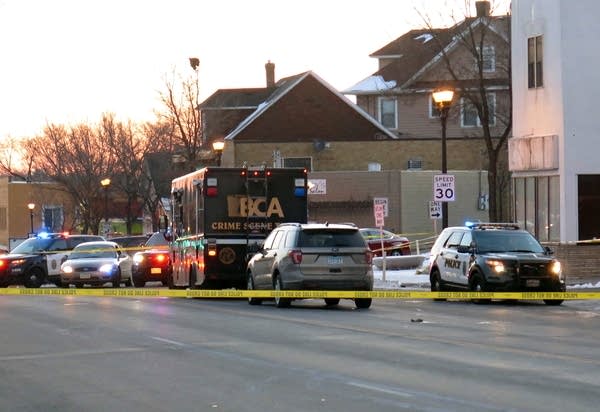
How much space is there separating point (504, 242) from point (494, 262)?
1132mm

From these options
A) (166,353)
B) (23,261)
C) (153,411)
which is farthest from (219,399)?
(23,261)

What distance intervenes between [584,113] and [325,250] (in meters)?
11.9

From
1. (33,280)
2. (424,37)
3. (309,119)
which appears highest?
(424,37)

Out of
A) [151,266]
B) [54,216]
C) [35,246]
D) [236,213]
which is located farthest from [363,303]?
[54,216]

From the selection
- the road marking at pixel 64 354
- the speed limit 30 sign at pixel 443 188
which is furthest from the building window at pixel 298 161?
the road marking at pixel 64 354

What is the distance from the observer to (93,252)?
36562mm

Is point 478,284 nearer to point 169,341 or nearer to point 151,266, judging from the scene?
point 169,341

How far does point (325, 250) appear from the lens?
22859mm

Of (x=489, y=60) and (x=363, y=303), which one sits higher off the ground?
(x=489, y=60)

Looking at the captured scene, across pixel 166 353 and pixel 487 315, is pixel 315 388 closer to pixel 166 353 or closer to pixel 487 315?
pixel 166 353

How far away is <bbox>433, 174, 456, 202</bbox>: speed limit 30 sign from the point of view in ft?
105

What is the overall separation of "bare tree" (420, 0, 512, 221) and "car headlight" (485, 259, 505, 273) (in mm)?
15421

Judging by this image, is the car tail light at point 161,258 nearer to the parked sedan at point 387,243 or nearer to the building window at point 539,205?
the building window at point 539,205

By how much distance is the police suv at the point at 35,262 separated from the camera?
37344 millimetres
